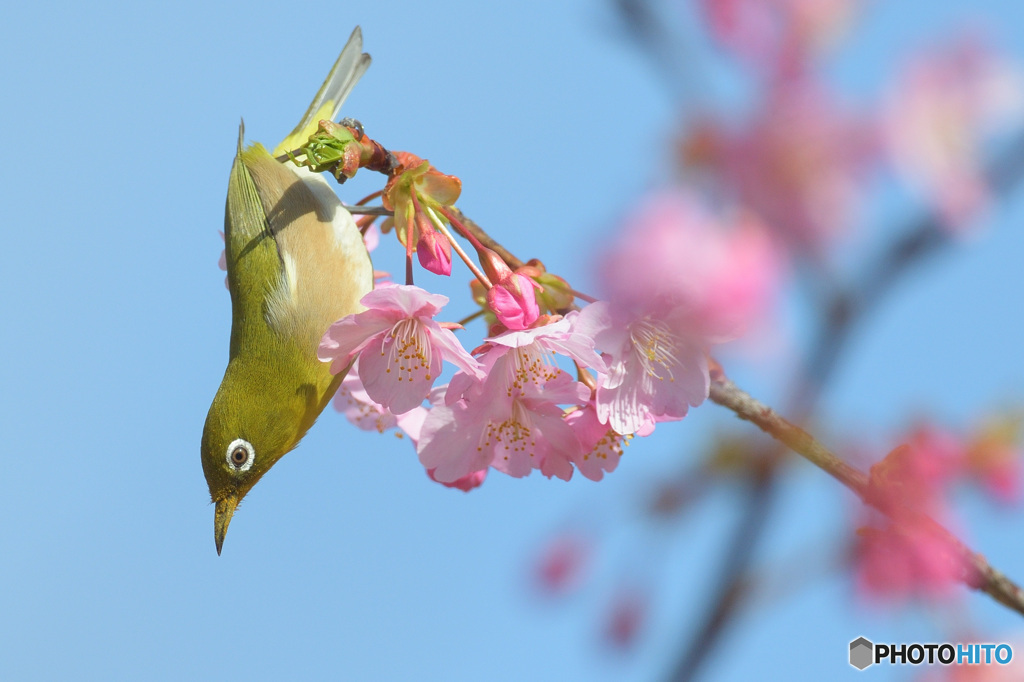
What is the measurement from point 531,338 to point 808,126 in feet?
4.61

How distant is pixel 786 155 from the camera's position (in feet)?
9.51

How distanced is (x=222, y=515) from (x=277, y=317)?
892 millimetres

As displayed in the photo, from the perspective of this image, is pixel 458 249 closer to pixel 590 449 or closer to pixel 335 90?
pixel 590 449

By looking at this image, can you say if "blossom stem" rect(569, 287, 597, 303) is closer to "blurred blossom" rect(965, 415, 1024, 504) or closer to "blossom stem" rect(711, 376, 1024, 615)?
"blossom stem" rect(711, 376, 1024, 615)

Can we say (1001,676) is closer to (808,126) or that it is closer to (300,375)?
(808,126)

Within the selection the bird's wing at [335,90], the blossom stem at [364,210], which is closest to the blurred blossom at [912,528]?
the blossom stem at [364,210]

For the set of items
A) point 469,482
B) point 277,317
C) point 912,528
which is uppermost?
point 277,317

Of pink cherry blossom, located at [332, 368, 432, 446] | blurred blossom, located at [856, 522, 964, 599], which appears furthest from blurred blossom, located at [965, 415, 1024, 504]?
pink cherry blossom, located at [332, 368, 432, 446]

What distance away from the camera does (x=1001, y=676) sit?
4.10 metres

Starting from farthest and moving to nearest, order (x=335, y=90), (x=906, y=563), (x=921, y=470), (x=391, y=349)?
(x=335, y=90) < (x=906, y=563) < (x=921, y=470) < (x=391, y=349)

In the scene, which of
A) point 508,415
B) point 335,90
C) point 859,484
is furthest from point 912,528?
point 335,90

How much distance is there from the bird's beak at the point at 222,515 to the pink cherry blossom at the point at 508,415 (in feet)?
4.07

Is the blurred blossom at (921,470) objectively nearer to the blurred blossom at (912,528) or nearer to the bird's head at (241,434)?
the blurred blossom at (912,528)

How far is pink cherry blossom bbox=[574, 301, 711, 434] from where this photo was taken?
2.51 metres
